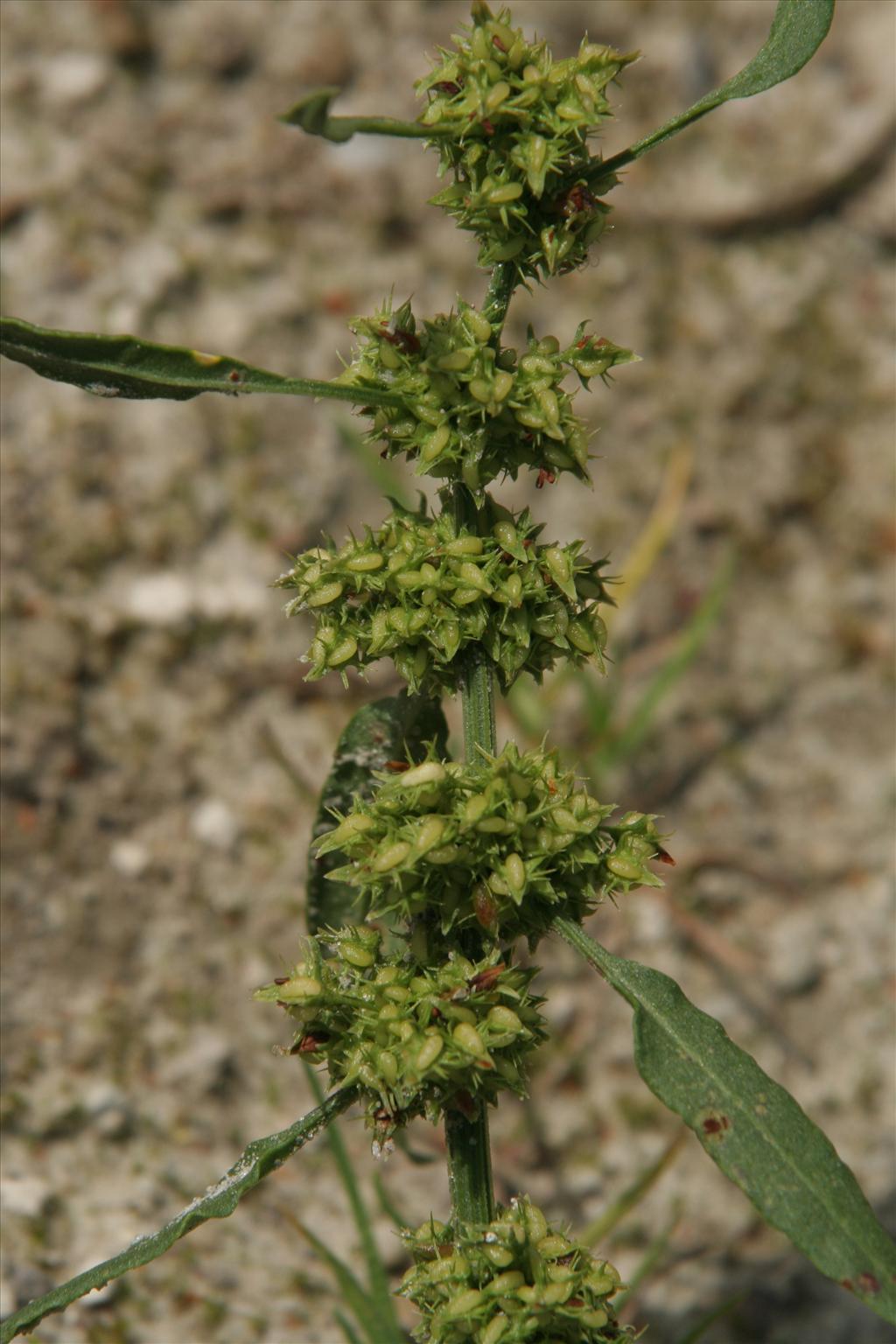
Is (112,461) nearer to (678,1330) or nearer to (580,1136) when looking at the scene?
(580,1136)

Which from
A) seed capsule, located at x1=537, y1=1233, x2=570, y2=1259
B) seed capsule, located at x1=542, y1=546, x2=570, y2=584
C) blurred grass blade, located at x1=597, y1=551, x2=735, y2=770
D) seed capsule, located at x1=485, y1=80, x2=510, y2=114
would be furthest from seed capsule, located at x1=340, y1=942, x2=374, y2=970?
blurred grass blade, located at x1=597, y1=551, x2=735, y2=770

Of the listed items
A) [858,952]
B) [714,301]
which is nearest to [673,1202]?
[858,952]

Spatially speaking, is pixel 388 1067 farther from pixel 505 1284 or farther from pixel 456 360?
pixel 456 360

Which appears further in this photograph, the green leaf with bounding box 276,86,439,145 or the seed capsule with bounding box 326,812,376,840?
the seed capsule with bounding box 326,812,376,840

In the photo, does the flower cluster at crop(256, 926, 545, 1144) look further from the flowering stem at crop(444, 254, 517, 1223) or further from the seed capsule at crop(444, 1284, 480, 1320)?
the seed capsule at crop(444, 1284, 480, 1320)

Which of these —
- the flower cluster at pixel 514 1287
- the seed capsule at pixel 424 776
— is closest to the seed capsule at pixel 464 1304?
the flower cluster at pixel 514 1287
